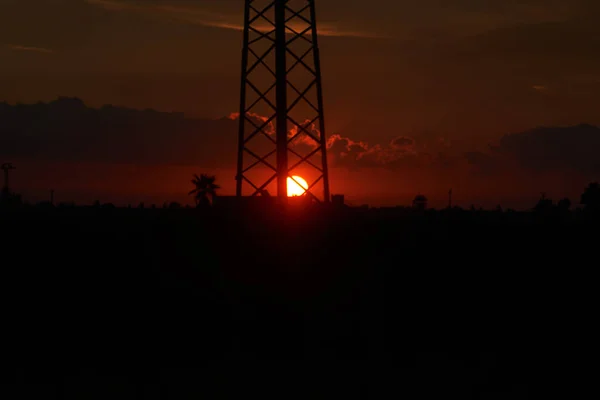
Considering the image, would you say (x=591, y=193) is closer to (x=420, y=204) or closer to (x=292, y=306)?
(x=420, y=204)

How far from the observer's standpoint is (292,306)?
27.9 m

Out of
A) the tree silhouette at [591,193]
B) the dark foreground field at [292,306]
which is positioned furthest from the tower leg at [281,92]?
the tree silhouette at [591,193]

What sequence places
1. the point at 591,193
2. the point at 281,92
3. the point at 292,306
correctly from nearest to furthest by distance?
the point at 292,306, the point at 281,92, the point at 591,193

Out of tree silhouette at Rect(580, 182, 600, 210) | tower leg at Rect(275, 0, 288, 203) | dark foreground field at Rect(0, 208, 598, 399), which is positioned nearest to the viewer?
dark foreground field at Rect(0, 208, 598, 399)

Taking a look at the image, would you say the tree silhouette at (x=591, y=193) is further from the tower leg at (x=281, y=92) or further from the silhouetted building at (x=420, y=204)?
the tower leg at (x=281, y=92)

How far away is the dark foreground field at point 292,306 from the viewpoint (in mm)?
25078

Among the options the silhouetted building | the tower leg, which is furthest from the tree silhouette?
the tower leg

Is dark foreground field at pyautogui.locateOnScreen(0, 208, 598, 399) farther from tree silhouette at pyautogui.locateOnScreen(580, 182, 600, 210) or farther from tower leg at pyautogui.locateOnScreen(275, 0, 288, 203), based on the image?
tree silhouette at pyautogui.locateOnScreen(580, 182, 600, 210)

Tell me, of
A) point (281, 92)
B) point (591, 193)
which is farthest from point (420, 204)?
point (591, 193)

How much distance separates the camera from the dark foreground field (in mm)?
25078

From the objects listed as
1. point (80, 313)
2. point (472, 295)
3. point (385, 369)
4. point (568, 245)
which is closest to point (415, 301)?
point (472, 295)

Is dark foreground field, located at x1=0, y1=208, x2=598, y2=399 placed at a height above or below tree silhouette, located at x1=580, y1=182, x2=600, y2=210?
below

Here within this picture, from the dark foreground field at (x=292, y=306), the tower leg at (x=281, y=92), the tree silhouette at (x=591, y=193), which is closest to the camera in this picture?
the dark foreground field at (x=292, y=306)

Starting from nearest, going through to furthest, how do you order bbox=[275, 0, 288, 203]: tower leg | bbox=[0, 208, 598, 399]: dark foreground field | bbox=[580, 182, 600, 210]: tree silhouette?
bbox=[0, 208, 598, 399]: dark foreground field
bbox=[275, 0, 288, 203]: tower leg
bbox=[580, 182, 600, 210]: tree silhouette
